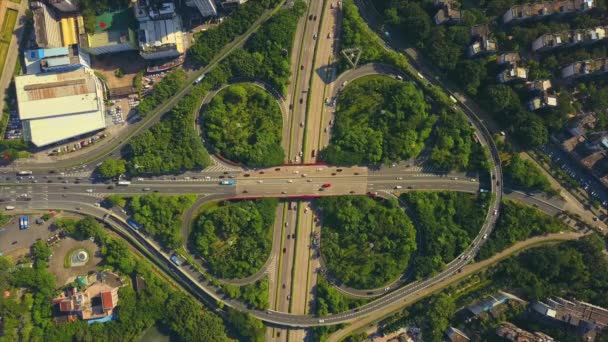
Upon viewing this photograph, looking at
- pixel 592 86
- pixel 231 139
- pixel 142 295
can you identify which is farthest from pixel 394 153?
pixel 142 295

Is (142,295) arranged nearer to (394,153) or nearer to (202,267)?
Answer: (202,267)

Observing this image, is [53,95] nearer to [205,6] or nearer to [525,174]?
[205,6]

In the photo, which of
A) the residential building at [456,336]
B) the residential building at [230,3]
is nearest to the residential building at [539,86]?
the residential building at [456,336]

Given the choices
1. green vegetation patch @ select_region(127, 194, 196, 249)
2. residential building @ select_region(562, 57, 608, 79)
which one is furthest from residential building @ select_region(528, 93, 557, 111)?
green vegetation patch @ select_region(127, 194, 196, 249)

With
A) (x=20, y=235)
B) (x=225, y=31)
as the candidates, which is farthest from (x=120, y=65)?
(x=20, y=235)

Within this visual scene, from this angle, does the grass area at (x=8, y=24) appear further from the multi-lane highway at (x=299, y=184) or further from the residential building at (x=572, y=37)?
the residential building at (x=572, y=37)

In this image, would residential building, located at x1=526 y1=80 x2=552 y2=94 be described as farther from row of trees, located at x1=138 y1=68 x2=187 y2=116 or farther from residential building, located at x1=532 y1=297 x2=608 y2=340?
row of trees, located at x1=138 y1=68 x2=187 y2=116
